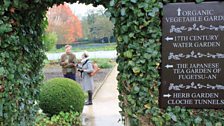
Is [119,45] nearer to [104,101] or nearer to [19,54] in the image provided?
[19,54]

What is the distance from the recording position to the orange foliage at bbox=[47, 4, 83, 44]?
34500 millimetres

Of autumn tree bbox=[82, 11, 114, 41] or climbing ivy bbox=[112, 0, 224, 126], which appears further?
autumn tree bbox=[82, 11, 114, 41]

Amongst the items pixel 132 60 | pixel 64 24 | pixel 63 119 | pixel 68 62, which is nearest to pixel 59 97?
pixel 63 119

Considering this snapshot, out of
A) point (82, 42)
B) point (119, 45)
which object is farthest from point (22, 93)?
point (82, 42)

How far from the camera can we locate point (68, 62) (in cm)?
996

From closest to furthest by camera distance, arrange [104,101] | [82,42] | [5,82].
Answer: [5,82] < [104,101] < [82,42]

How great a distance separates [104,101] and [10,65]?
7012 mm

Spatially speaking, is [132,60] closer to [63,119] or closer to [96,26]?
[63,119]

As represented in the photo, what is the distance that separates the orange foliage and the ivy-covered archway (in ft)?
101

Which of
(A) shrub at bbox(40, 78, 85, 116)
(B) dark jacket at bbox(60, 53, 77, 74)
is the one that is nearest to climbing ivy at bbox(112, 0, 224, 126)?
(A) shrub at bbox(40, 78, 85, 116)

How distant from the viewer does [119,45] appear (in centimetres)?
352

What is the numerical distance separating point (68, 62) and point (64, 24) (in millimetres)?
25939

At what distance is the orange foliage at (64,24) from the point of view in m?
34.5

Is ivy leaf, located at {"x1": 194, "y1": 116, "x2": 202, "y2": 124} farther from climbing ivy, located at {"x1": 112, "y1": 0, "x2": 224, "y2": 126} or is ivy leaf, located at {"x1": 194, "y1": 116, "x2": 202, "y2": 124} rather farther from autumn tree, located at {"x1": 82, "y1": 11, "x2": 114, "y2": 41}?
autumn tree, located at {"x1": 82, "y1": 11, "x2": 114, "y2": 41}
